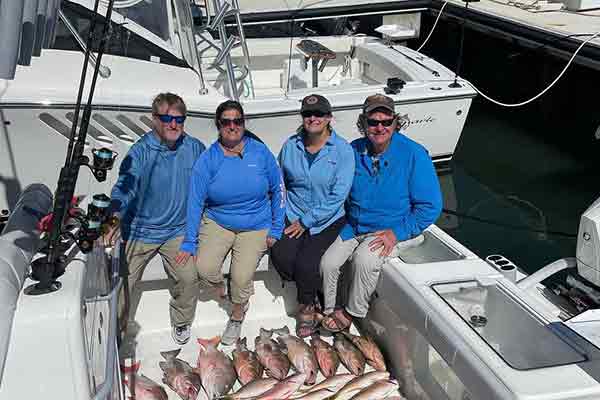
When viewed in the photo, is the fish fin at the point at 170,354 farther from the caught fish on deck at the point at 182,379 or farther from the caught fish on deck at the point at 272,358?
the caught fish on deck at the point at 272,358

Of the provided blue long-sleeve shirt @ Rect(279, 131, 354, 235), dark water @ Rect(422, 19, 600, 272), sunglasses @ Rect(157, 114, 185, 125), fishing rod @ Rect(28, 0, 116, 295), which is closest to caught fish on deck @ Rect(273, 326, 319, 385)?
blue long-sleeve shirt @ Rect(279, 131, 354, 235)

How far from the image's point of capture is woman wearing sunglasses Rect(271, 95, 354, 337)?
129 inches

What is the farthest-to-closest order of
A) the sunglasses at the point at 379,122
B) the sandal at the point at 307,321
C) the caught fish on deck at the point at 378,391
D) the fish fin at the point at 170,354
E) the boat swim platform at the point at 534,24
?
the boat swim platform at the point at 534,24 < the sandal at the point at 307,321 < the fish fin at the point at 170,354 < the sunglasses at the point at 379,122 < the caught fish on deck at the point at 378,391

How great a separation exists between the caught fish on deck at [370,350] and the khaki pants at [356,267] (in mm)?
149

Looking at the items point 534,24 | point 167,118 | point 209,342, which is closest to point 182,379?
point 209,342

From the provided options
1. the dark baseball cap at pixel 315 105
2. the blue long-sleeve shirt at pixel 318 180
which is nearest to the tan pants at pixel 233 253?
the blue long-sleeve shirt at pixel 318 180

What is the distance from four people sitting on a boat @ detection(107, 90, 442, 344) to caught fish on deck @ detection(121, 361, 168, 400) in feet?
1.06

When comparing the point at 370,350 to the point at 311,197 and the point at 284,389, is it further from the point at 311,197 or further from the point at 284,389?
the point at 311,197

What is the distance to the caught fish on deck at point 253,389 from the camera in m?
3.05

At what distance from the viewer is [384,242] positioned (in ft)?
10.4

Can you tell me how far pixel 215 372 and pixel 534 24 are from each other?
7.96m

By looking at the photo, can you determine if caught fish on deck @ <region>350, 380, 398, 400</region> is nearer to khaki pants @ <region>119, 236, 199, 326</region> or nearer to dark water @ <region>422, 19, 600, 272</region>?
khaki pants @ <region>119, 236, 199, 326</region>

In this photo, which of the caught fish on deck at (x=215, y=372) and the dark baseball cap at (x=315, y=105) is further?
the dark baseball cap at (x=315, y=105)

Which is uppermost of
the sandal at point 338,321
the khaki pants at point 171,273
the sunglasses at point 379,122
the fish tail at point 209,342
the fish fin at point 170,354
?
the sunglasses at point 379,122
